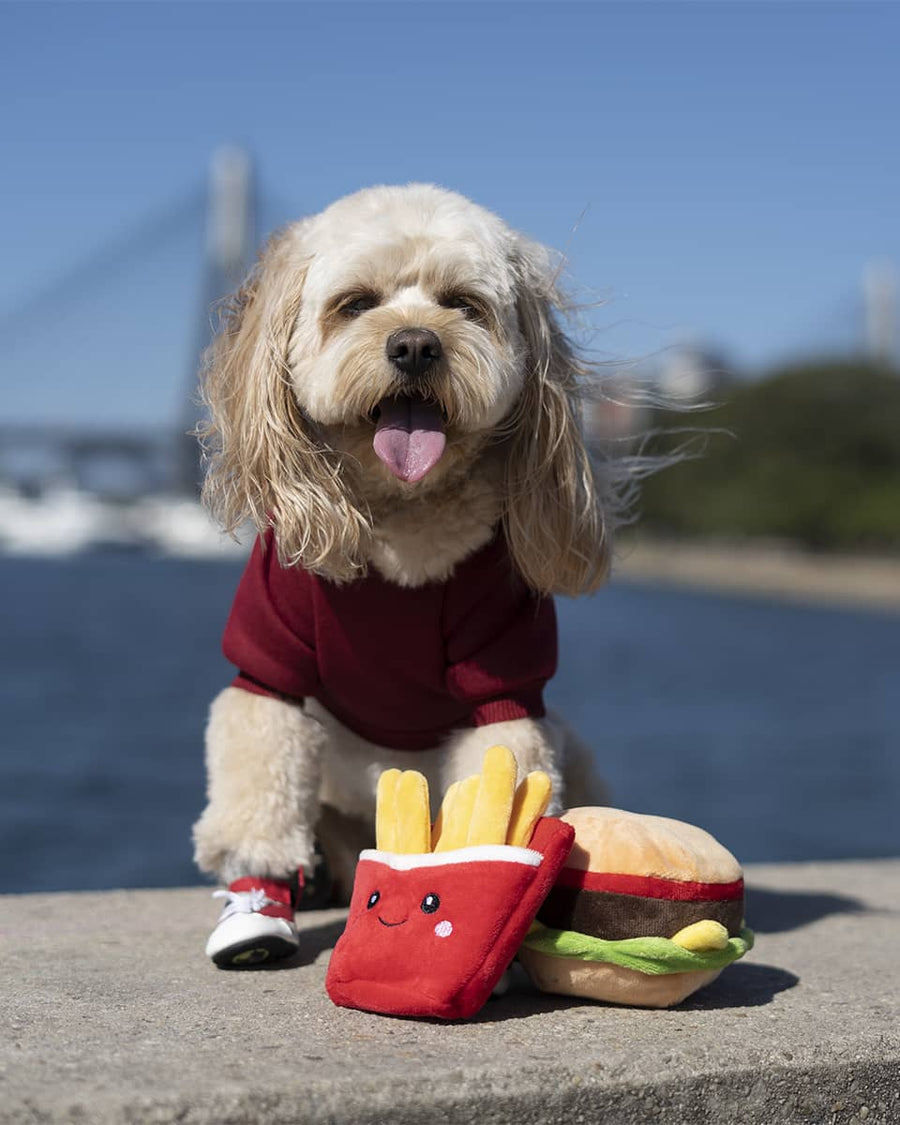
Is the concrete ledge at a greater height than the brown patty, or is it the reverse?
the brown patty

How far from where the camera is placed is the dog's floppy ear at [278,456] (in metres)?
2.79

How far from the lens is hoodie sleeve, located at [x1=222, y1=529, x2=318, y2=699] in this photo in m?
2.93

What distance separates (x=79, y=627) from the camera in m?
26.6

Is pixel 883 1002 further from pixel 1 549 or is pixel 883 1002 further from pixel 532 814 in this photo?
pixel 1 549

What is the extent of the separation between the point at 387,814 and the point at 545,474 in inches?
30.4

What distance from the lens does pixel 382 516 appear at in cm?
291

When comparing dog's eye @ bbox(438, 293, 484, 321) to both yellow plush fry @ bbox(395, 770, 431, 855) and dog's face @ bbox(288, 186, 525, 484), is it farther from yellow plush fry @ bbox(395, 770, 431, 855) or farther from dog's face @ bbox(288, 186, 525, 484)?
yellow plush fry @ bbox(395, 770, 431, 855)

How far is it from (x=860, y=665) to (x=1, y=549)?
167 ft

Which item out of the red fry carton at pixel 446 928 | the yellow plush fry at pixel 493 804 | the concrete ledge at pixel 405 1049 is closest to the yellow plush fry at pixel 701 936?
the concrete ledge at pixel 405 1049

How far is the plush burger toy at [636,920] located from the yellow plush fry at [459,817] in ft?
0.63

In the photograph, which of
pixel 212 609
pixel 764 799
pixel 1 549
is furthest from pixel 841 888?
pixel 1 549

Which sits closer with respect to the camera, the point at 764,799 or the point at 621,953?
the point at 621,953

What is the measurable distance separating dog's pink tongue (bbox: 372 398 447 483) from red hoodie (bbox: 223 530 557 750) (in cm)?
29

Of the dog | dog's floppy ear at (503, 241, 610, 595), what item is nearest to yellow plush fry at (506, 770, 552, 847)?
the dog
